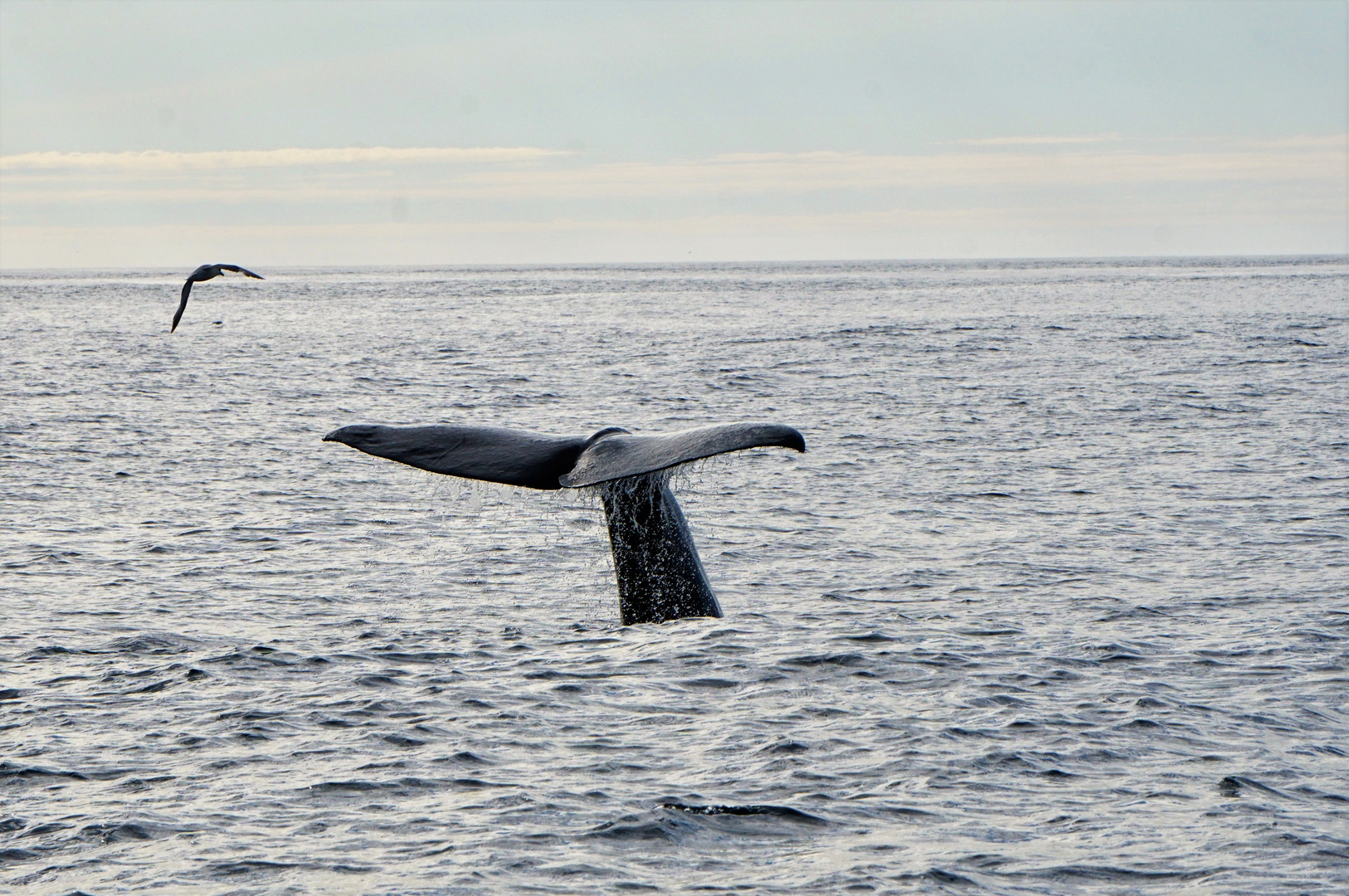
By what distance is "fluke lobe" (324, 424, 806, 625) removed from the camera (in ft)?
25.2

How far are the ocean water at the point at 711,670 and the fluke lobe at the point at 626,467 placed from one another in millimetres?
301

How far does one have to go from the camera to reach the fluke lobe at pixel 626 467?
7.69m

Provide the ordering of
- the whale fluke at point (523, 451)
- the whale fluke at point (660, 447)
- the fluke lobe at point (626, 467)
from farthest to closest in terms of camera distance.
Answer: the whale fluke at point (523, 451) < the fluke lobe at point (626, 467) < the whale fluke at point (660, 447)

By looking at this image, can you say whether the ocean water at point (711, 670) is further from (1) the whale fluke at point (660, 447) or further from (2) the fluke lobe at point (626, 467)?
(1) the whale fluke at point (660, 447)

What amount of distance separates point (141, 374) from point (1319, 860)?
127 ft

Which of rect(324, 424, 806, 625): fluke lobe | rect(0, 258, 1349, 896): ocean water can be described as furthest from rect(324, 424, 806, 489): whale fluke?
rect(0, 258, 1349, 896): ocean water

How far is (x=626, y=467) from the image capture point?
26.6 feet

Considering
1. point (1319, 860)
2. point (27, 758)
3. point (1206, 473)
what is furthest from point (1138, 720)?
point (1206, 473)

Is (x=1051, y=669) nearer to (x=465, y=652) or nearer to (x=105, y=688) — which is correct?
(x=465, y=652)

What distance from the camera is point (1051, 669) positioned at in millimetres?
9891

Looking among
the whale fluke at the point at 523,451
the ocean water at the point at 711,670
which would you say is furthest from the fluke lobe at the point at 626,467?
the ocean water at the point at 711,670

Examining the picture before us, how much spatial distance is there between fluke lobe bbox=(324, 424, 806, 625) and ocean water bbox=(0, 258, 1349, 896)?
301 millimetres

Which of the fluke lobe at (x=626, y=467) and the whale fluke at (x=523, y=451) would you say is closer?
the fluke lobe at (x=626, y=467)

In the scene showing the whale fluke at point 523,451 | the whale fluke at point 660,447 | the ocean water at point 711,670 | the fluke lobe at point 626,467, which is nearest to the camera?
the ocean water at point 711,670
